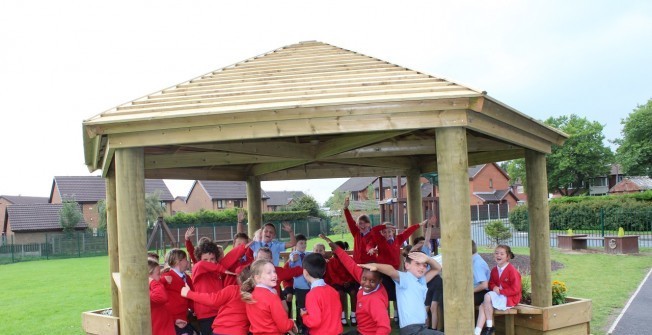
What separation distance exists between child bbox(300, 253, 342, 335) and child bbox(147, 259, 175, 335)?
196 centimetres

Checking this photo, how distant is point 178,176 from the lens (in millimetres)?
12164

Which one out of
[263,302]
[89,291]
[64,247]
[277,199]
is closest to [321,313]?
[263,302]

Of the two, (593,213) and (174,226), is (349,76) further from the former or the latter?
(174,226)

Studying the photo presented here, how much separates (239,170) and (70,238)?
36913 millimetres

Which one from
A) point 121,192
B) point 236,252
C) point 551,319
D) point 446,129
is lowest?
point 551,319

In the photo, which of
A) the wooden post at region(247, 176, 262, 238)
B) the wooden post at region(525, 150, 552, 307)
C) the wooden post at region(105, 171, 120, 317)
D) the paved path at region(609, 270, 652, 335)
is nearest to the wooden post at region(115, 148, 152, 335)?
the wooden post at region(105, 171, 120, 317)

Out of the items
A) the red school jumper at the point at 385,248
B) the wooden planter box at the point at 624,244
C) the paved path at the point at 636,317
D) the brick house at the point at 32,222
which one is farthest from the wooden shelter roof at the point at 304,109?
the brick house at the point at 32,222

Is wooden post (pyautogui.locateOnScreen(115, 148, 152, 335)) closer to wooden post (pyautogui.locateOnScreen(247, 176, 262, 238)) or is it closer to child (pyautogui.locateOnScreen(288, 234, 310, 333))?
child (pyautogui.locateOnScreen(288, 234, 310, 333))

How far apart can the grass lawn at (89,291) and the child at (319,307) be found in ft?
22.0

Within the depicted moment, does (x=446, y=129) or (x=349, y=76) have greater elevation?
(x=349, y=76)

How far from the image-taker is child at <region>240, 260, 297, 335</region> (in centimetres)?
557

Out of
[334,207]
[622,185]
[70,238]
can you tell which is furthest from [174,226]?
[622,185]

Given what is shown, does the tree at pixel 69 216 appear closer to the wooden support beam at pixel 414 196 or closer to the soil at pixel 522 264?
the soil at pixel 522 264

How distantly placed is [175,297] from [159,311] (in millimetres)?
411
